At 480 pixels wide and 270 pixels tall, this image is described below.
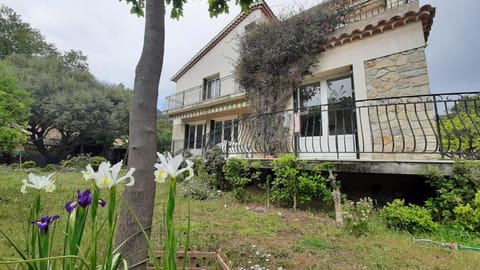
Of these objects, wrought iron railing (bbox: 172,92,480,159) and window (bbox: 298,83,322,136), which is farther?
window (bbox: 298,83,322,136)

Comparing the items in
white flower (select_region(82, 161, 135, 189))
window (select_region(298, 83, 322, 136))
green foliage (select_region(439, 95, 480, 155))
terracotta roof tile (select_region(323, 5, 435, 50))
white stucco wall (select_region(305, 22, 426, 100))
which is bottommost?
white flower (select_region(82, 161, 135, 189))

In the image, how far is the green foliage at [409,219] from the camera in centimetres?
288

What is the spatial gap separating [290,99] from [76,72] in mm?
18684

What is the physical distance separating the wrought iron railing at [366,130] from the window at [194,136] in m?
5.54

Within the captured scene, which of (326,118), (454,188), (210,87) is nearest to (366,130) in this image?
(326,118)

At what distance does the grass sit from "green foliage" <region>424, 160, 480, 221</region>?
0.33 m

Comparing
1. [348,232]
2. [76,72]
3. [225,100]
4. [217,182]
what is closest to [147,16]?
[348,232]

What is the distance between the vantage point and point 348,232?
2.86m

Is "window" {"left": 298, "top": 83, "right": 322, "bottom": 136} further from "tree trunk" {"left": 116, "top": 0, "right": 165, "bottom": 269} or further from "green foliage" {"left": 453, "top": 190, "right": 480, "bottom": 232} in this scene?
"tree trunk" {"left": 116, "top": 0, "right": 165, "bottom": 269}

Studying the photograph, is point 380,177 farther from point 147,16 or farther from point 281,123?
point 147,16

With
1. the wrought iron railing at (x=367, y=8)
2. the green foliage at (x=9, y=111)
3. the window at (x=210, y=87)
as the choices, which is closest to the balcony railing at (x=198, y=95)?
the window at (x=210, y=87)

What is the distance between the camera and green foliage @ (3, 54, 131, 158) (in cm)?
1413

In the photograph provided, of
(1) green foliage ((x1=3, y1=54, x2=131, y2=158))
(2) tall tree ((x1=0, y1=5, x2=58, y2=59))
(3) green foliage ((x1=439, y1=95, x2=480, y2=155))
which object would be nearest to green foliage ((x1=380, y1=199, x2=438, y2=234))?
(3) green foliage ((x1=439, y1=95, x2=480, y2=155))

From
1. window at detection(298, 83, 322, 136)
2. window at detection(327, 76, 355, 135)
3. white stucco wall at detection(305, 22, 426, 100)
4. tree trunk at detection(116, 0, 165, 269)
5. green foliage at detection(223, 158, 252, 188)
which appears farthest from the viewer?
window at detection(298, 83, 322, 136)
